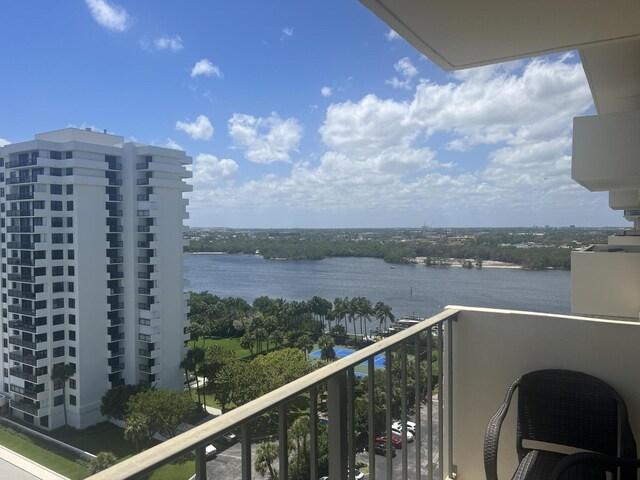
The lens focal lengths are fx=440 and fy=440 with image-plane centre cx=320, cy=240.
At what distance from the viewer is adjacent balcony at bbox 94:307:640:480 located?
1.08 m

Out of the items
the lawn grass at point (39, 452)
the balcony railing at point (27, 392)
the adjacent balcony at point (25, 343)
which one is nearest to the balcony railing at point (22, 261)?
the adjacent balcony at point (25, 343)

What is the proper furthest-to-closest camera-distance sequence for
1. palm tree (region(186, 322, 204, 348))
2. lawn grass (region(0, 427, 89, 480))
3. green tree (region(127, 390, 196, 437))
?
1. palm tree (region(186, 322, 204, 348))
2. green tree (region(127, 390, 196, 437))
3. lawn grass (region(0, 427, 89, 480))

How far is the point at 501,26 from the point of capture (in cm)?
128

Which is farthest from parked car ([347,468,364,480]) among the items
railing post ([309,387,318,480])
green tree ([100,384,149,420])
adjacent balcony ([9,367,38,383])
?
adjacent balcony ([9,367,38,383])

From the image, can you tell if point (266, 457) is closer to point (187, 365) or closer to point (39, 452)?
point (39, 452)

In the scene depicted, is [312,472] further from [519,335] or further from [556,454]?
[519,335]

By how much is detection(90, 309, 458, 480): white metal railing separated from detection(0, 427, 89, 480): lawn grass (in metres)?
19.1

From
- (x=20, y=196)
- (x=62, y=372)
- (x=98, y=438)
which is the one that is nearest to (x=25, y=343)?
(x=62, y=372)

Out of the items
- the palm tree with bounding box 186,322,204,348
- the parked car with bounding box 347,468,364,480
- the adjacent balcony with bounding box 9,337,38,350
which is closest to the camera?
the parked car with bounding box 347,468,364,480

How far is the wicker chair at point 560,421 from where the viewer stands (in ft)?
4.64

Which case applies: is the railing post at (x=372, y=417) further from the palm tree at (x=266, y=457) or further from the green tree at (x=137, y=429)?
the green tree at (x=137, y=429)

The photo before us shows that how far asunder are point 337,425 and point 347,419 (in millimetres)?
30

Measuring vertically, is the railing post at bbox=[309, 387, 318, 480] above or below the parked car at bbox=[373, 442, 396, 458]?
above

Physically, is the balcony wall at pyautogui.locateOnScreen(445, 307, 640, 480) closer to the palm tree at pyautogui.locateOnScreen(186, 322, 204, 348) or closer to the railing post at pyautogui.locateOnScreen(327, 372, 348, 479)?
the railing post at pyautogui.locateOnScreen(327, 372, 348, 479)
